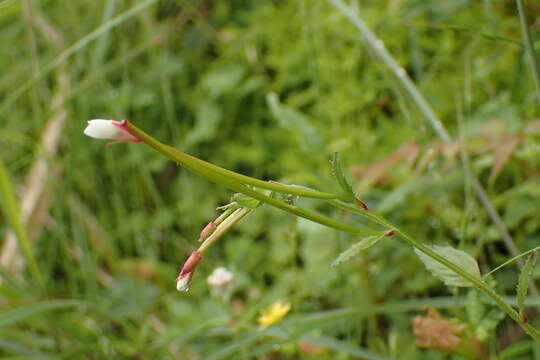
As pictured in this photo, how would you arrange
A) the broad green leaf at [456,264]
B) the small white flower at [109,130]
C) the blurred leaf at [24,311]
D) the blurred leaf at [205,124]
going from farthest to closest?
1. the blurred leaf at [205,124]
2. the blurred leaf at [24,311]
3. the broad green leaf at [456,264]
4. the small white flower at [109,130]

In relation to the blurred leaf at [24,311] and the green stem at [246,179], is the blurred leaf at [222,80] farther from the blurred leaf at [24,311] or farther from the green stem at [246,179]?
the green stem at [246,179]

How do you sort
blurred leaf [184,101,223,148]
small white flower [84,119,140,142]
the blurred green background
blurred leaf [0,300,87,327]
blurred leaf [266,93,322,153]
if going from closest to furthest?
small white flower [84,119,140,142] < blurred leaf [0,300,87,327] < the blurred green background < blurred leaf [266,93,322,153] < blurred leaf [184,101,223,148]

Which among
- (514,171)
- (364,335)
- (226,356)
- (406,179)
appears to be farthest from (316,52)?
(226,356)

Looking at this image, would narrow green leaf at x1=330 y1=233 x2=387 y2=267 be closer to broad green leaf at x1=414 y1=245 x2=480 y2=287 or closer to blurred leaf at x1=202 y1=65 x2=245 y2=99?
broad green leaf at x1=414 y1=245 x2=480 y2=287

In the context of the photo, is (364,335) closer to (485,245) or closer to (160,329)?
(485,245)

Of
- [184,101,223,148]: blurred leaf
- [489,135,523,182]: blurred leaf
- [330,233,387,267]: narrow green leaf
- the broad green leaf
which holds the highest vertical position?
[184,101,223,148]: blurred leaf

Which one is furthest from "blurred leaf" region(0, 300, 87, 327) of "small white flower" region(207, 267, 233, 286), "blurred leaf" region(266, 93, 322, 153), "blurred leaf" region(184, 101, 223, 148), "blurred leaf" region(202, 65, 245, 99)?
"blurred leaf" region(202, 65, 245, 99)

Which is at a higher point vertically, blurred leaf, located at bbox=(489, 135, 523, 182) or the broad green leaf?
blurred leaf, located at bbox=(489, 135, 523, 182)

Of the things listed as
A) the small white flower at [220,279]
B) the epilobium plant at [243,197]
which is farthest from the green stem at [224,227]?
the small white flower at [220,279]
